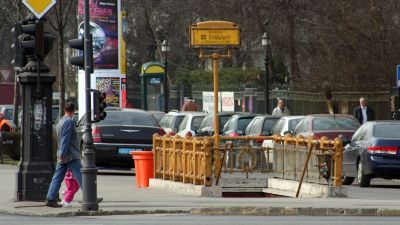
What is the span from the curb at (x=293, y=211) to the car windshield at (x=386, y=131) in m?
9.02

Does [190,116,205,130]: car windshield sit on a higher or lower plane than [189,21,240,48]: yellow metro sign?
lower

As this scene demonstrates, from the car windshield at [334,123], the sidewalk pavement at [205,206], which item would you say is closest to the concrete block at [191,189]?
the sidewalk pavement at [205,206]

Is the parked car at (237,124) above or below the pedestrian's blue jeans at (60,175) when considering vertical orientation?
above

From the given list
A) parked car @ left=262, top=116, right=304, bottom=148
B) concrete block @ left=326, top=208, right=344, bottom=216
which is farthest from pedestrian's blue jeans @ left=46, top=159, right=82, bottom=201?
parked car @ left=262, top=116, right=304, bottom=148

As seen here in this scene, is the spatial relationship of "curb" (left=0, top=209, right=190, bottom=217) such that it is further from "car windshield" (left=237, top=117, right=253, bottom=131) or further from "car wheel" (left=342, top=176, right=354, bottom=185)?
"car windshield" (left=237, top=117, right=253, bottom=131)

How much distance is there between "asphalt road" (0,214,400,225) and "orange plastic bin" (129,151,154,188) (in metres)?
8.24

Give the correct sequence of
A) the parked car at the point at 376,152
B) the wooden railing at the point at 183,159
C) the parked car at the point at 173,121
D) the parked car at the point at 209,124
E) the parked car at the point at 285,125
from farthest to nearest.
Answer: the parked car at the point at 173,121
the parked car at the point at 209,124
the parked car at the point at 285,125
the parked car at the point at 376,152
the wooden railing at the point at 183,159

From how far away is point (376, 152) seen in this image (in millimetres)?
28781

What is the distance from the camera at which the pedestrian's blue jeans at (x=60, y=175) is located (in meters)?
21.1

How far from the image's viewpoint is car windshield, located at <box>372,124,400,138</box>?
29109 millimetres

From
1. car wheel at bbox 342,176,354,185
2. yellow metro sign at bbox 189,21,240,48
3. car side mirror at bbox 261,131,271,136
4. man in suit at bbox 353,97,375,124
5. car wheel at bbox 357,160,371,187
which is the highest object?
yellow metro sign at bbox 189,21,240,48

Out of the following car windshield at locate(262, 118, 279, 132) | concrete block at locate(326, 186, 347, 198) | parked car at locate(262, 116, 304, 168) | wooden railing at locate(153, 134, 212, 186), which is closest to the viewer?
concrete block at locate(326, 186, 347, 198)

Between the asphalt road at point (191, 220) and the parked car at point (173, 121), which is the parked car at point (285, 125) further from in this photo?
the asphalt road at point (191, 220)

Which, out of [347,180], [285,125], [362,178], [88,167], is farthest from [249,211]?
[285,125]
